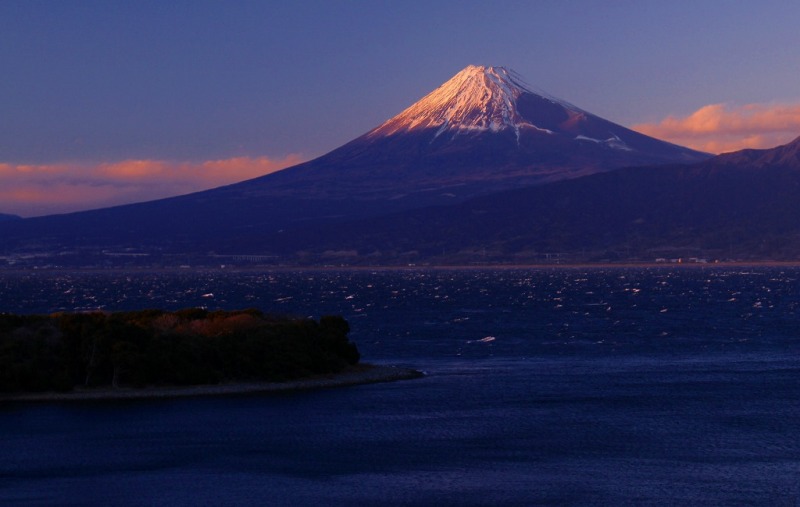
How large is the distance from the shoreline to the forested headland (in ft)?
1.68

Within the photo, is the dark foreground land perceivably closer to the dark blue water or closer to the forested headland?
the forested headland

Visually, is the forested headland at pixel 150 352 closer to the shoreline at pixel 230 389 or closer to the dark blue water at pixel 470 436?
the shoreline at pixel 230 389

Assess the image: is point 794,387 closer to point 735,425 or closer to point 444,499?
point 735,425

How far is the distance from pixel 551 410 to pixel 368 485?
14724 mm

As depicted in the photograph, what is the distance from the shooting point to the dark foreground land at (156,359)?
5425 centimetres

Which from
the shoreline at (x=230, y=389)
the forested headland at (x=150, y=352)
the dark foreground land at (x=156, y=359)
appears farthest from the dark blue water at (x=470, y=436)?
the forested headland at (x=150, y=352)

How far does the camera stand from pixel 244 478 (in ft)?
123

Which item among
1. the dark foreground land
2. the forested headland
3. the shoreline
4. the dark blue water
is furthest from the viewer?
the forested headland

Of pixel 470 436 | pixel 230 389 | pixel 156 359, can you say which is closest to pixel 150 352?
pixel 156 359

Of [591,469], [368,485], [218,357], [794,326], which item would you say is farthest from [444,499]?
[794,326]

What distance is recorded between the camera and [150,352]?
2190 inches

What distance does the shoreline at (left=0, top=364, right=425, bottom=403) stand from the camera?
174ft

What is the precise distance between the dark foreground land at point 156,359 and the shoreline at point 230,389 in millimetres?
43

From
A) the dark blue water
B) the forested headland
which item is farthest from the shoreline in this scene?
the dark blue water
